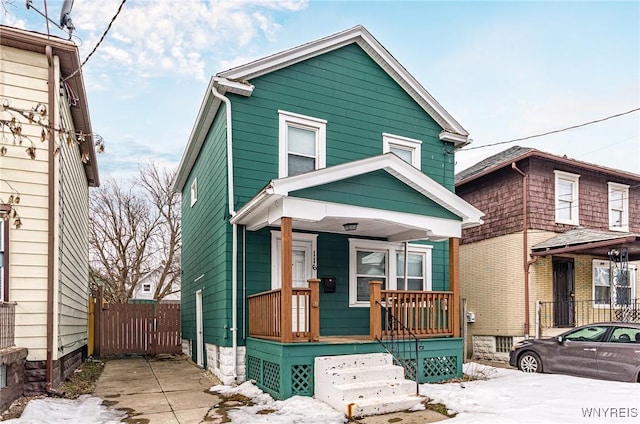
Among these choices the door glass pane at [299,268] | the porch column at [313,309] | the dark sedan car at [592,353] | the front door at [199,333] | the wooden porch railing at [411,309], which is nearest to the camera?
the porch column at [313,309]

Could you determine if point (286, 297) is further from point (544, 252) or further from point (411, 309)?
point (544, 252)

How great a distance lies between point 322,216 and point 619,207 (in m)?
12.0

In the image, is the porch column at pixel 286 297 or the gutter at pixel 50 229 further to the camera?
the porch column at pixel 286 297

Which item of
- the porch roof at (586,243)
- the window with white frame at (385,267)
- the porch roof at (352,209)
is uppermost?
the porch roof at (352,209)

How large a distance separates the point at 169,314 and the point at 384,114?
29.8 feet

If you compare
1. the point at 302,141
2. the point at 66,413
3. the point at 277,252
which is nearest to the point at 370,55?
the point at 302,141

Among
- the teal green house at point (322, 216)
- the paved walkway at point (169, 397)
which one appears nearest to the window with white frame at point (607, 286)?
the teal green house at point (322, 216)

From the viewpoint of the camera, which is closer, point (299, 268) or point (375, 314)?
point (375, 314)

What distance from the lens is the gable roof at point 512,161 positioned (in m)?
13.5

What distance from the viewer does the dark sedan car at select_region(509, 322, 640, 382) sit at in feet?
29.6

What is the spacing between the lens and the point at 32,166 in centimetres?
720

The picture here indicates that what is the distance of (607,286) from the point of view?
48.1 ft

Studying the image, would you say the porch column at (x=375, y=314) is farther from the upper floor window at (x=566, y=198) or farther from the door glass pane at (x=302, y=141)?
the upper floor window at (x=566, y=198)

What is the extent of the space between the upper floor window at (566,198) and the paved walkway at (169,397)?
9472mm
